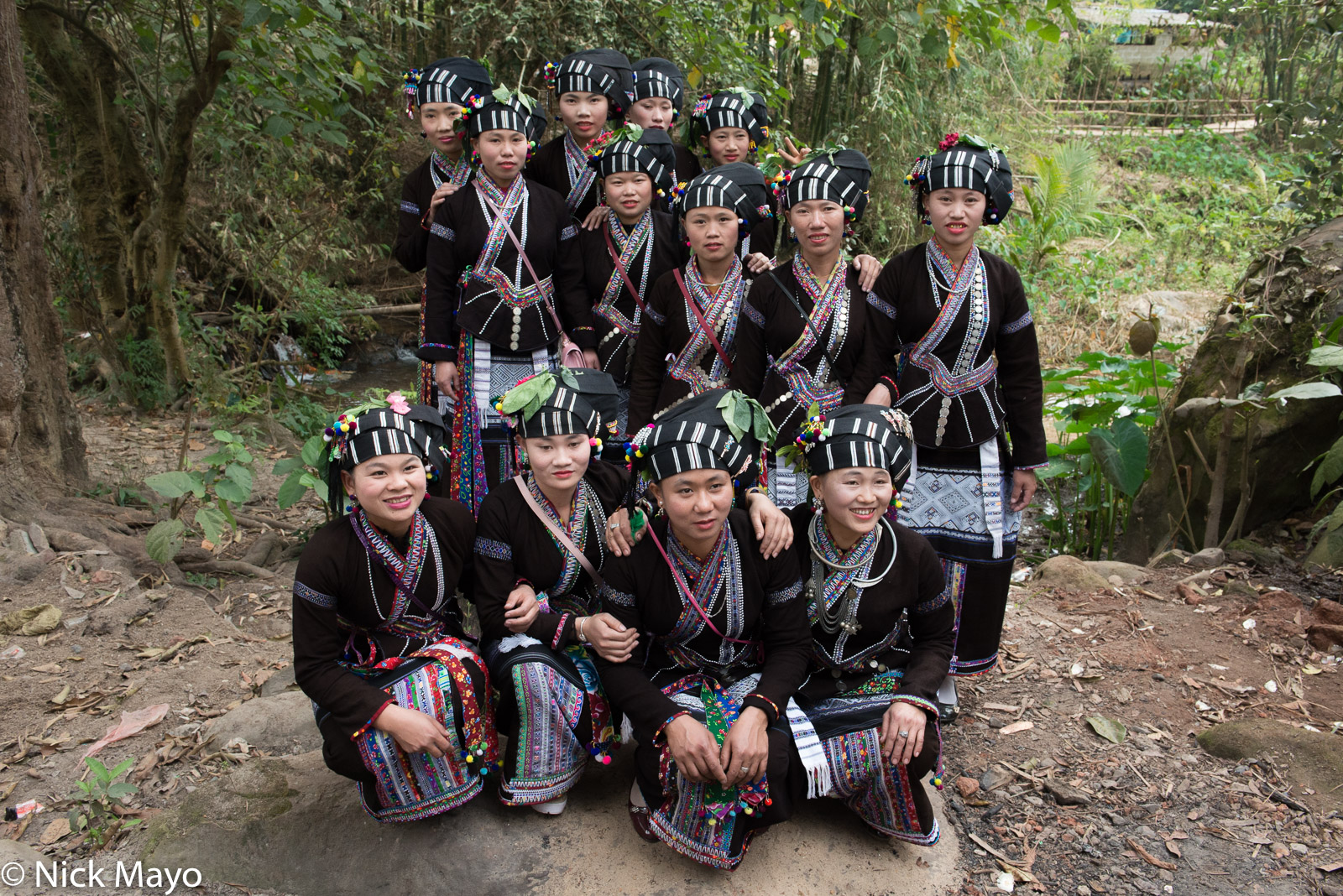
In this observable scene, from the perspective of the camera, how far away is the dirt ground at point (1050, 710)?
2852 mm

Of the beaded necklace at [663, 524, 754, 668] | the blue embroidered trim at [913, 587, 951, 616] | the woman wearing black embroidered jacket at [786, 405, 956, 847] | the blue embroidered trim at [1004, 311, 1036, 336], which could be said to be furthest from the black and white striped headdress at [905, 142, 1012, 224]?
the beaded necklace at [663, 524, 754, 668]

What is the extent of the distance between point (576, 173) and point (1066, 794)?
122 inches

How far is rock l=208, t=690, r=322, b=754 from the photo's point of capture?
11.1 feet

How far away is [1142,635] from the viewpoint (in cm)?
406

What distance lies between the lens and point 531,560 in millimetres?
2973

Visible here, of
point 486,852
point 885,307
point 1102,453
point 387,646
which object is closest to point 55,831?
point 387,646

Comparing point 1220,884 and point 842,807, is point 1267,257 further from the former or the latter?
point 842,807

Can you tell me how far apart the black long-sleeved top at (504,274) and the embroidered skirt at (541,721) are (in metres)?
1.63

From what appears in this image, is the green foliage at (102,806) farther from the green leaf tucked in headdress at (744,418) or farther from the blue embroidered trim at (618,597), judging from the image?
the green leaf tucked in headdress at (744,418)

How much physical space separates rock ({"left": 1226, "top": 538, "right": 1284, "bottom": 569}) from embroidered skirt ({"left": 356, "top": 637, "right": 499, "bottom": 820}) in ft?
12.5

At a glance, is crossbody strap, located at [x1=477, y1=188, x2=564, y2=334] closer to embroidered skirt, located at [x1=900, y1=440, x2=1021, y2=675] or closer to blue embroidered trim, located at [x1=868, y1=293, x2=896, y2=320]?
blue embroidered trim, located at [x1=868, y1=293, x2=896, y2=320]

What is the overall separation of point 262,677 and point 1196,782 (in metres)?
3.33

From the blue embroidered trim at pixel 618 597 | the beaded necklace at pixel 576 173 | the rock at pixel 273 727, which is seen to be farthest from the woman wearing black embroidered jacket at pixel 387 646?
the beaded necklace at pixel 576 173

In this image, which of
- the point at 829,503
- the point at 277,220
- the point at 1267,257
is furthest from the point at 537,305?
the point at 277,220
